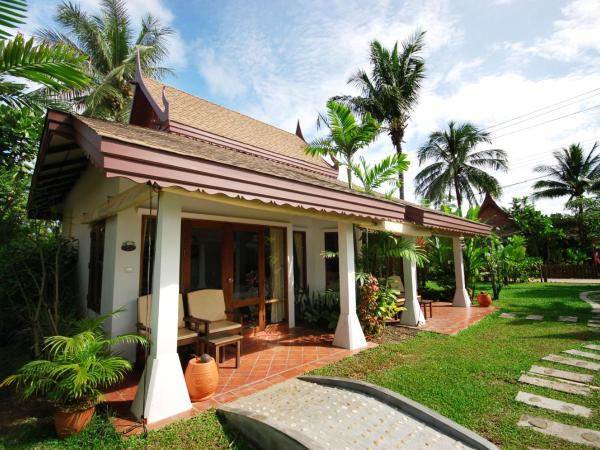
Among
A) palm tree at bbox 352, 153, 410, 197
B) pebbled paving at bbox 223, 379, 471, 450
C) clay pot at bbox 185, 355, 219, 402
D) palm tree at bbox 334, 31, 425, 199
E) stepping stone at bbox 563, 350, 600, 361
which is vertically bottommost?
stepping stone at bbox 563, 350, 600, 361

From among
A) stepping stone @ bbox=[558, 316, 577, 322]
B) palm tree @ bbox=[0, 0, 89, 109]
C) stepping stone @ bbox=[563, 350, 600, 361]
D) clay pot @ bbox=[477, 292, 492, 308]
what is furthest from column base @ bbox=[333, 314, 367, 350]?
clay pot @ bbox=[477, 292, 492, 308]

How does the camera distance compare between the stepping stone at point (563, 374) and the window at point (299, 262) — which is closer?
the stepping stone at point (563, 374)

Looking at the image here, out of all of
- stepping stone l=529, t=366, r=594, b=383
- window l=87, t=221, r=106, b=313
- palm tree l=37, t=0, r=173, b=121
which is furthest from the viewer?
palm tree l=37, t=0, r=173, b=121

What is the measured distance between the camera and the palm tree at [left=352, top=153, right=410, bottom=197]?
8211 mm

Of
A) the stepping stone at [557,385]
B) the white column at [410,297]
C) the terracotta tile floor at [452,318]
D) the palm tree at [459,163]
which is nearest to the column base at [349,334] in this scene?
the white column at [410,297]

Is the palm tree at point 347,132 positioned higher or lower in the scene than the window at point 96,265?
higher

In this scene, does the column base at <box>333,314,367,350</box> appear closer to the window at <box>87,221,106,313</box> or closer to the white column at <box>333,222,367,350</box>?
the white column at <box>333,222,367,350</box>

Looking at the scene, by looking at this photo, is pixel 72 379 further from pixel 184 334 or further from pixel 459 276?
pixel 459 276

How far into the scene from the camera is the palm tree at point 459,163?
2619cm

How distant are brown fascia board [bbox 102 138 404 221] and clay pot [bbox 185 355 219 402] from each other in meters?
2.35

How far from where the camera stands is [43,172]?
6750 mm

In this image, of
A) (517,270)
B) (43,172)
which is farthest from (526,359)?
(517,270)

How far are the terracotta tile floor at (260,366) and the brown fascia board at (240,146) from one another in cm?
586

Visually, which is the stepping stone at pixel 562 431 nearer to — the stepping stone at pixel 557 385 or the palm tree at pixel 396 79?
the stepping stone at pixel 557 385
